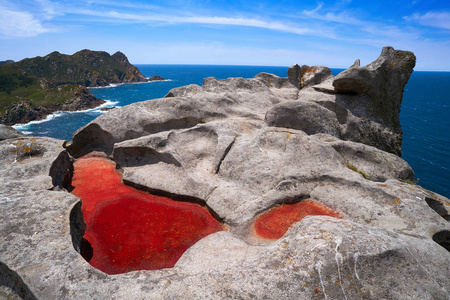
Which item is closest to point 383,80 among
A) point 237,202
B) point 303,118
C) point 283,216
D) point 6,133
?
point 303,118

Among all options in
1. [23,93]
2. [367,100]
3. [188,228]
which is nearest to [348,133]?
[367,100]

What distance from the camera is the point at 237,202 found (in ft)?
43.8

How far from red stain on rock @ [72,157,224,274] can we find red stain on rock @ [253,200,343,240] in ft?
6.90

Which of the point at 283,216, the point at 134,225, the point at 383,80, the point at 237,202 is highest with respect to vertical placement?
the point at 383,80

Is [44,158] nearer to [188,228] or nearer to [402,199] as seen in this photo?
[188,228]

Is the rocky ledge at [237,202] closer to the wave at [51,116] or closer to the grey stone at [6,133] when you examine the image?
the grey stone at [6,133]

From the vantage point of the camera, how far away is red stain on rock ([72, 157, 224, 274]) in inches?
422

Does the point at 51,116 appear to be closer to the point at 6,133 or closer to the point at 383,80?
the point at 6,133

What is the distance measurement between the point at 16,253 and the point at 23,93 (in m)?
167

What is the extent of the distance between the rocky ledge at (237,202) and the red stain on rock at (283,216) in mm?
70

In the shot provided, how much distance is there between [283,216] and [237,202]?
95.3 inches

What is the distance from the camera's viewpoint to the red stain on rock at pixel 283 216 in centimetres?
1148

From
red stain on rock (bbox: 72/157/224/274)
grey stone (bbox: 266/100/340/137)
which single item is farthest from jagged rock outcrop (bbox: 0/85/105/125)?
grey stone (bbox: 266/100/340/137)

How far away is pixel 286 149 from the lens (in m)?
16.2
